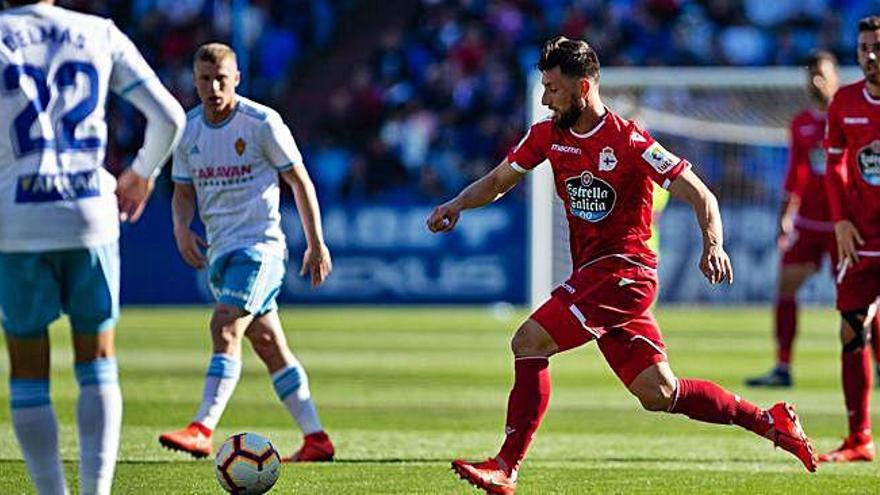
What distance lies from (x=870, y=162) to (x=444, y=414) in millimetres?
3725

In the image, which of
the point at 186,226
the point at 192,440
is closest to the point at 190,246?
the point at 186,226

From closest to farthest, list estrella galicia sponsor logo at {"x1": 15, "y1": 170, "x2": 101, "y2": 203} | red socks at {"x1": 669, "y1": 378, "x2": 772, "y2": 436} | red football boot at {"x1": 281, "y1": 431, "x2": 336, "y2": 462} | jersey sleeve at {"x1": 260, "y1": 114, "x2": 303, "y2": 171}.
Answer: estrella galicia sponsor logo at {"x1": 15, "y1": 170, "x2": 101, "y2": 203} < red socks at {"x1": 669, "y1": 378, "x2": 772, "y2": 436} < jersey sleeve at {"x1": 260, "y1": 114, "x2": 303, "y2": 171} < red football boot at {"x1": 281, "y1": 431, "x2": 336, "y2": 462}

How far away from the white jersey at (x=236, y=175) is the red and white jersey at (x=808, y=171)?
592 centimetres

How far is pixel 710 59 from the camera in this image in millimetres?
28078

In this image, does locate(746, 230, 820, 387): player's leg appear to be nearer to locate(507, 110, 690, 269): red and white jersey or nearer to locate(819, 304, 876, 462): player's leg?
locate(819, 304, 876, 462): player's leg

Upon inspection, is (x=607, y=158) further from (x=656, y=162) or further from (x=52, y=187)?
(x=52, y=187)

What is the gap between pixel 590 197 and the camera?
25.4ft

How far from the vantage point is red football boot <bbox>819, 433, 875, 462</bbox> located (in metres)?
9.31

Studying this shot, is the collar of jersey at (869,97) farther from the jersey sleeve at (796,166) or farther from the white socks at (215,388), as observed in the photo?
the jersey sleeve at (796,166)

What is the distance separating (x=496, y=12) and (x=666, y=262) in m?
6.63

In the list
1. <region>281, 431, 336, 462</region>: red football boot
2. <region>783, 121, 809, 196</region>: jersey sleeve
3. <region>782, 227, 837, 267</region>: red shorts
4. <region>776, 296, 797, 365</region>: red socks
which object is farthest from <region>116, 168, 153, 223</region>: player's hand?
<region>782, 227, 837, 267</region>: red shorts

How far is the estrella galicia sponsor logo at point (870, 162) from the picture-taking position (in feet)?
31.2

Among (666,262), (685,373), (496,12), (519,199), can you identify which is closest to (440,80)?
(496,12)

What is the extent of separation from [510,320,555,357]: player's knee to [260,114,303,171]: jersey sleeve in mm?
1873
